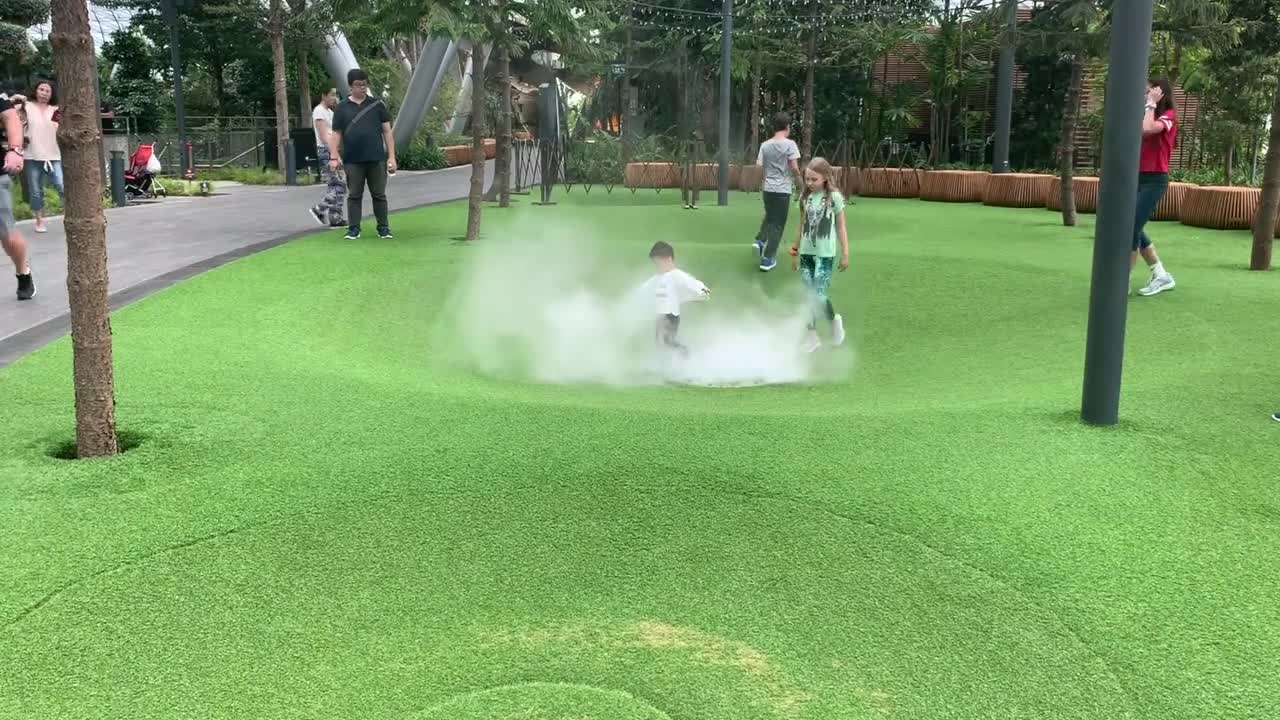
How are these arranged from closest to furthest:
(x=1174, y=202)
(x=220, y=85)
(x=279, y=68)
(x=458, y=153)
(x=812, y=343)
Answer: (x=812, y=343) < (x=1174, y=202) < (x=279, y=68) < (x=220, y=85) < (x=458, y=153)

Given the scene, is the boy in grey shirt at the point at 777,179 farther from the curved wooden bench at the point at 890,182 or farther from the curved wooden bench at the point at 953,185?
the curved wooden bench at the point at 890,182

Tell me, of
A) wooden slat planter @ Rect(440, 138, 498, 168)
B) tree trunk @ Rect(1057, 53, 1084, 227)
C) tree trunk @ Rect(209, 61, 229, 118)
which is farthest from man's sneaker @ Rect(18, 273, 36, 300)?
tree trunk @ Rect(209, 61, 229, 118)

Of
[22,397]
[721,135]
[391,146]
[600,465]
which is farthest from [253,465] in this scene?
[721,135]

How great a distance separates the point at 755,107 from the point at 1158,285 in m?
20.1

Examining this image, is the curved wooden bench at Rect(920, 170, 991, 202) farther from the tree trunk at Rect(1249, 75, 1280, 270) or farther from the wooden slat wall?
the tree trunk at Rect(1249, 75, 1280, 270)

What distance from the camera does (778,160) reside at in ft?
39.1

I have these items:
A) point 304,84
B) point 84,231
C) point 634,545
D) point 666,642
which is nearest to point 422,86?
point 304,84

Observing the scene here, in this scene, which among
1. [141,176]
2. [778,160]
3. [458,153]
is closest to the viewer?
[778,160]

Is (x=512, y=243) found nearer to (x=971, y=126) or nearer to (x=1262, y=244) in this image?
(x=1262, y=244)

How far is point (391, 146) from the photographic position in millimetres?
12922

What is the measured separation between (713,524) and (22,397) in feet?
13.7

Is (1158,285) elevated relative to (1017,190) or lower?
lower

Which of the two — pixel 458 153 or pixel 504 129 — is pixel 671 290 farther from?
pixel 458 153

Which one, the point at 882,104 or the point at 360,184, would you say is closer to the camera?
the point at 360,184
